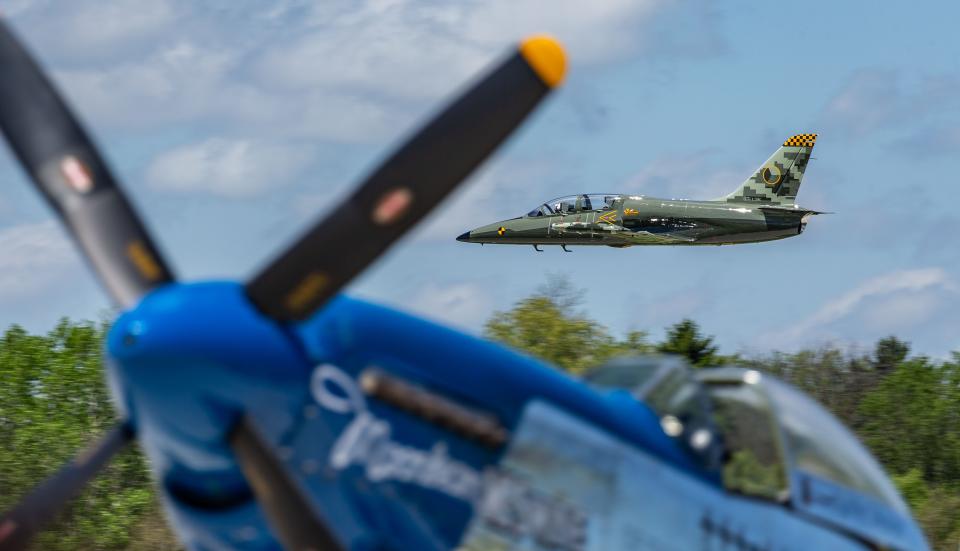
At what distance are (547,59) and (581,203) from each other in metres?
41.1

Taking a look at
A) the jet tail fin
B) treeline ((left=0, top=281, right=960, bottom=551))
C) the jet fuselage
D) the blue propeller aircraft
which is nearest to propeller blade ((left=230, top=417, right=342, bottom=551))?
the blue propeller aircraft

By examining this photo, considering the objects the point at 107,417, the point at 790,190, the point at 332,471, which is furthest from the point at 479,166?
the point at 790,190

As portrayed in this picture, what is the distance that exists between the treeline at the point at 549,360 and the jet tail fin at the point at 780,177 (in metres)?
5.61

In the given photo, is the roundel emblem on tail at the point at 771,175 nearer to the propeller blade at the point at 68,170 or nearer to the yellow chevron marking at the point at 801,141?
the yellow chevron marking at the point at 801,141

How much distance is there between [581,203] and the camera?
4734 cm

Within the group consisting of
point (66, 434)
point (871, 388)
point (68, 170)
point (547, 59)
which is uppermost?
point (68, 170)

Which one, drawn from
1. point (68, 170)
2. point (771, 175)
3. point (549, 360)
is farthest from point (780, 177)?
point (68, 170)

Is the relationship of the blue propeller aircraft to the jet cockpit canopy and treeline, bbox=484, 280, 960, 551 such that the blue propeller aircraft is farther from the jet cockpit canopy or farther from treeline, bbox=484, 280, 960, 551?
the jet cockpit canopy

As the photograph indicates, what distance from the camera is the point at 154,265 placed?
6.69m

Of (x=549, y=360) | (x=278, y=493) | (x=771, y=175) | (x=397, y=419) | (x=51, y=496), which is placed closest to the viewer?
(x=278, y=493)

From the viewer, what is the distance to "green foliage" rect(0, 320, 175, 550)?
3291 centimetres

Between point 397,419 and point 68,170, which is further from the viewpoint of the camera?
point 68,170

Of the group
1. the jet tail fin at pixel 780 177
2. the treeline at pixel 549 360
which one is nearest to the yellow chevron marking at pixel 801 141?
the jet tail fin at pixel 780 177

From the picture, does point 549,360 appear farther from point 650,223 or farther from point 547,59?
point 547,59
